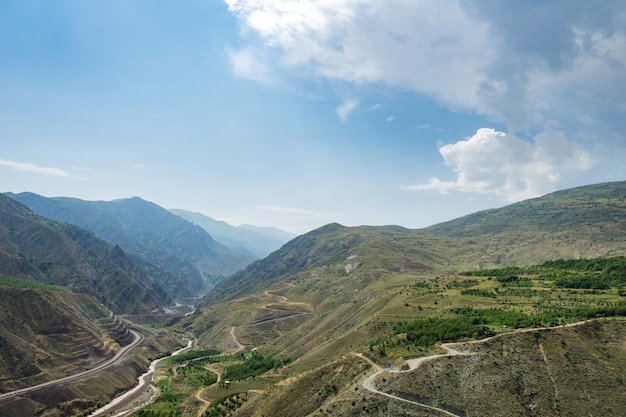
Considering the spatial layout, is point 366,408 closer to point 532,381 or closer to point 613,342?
point 532,381

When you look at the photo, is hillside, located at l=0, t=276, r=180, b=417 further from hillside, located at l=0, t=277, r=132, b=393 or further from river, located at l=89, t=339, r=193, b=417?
river, located at l=89, t=339, r=193, b=417

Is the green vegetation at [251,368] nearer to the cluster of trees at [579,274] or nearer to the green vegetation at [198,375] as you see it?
the green vegetation at [198,375]

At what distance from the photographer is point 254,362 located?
17375 cm

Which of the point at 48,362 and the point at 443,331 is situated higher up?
the point at 443,331

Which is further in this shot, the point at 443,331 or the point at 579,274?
the point at 579,274

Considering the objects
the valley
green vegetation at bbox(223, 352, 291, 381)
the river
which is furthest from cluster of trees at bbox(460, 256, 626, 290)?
the river

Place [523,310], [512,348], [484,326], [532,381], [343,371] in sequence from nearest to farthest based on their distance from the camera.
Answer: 1. [532,381]
2. [512,348]
3. [343,371]
4. [484,326]
5. [523,310]

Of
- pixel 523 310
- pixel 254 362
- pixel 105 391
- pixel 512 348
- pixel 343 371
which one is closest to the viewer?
pixel 512 348

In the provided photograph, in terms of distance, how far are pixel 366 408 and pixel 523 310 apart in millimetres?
71818

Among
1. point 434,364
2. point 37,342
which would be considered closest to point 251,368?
point 37,342

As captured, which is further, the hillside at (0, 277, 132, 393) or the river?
the hillside at (0, 277, 132, 393)

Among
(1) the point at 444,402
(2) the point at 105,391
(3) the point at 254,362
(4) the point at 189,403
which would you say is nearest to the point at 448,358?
(1) the point at 444,402

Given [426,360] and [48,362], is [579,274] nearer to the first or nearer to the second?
[426,360]

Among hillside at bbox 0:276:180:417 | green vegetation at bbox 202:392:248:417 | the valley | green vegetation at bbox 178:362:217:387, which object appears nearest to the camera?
the valley
